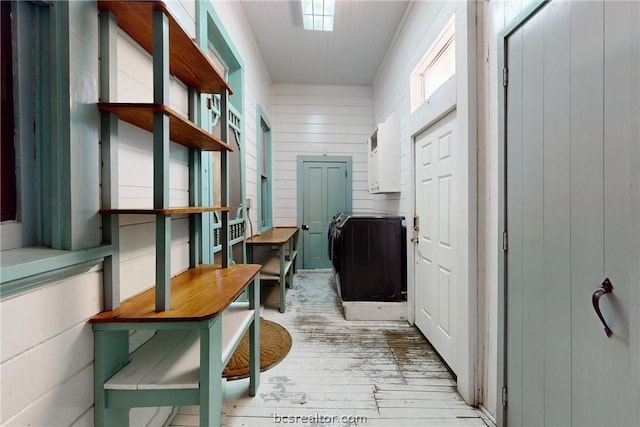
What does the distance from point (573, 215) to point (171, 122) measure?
1.73 m

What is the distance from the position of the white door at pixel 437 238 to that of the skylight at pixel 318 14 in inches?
70.8

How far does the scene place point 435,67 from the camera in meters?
2.48

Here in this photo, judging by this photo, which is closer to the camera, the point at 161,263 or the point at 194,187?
the point at 161,263

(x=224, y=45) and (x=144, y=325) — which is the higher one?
(x=224, y=45)

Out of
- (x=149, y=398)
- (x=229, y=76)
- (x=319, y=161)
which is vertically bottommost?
(x=149, y=398)

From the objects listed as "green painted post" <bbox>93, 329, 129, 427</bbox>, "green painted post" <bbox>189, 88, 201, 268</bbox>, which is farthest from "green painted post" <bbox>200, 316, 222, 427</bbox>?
"green painted post" <bbox>189, 88, 201, 268</bbox>

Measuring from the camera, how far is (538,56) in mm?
1160

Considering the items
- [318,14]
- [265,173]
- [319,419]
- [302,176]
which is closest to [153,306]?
[319,419]

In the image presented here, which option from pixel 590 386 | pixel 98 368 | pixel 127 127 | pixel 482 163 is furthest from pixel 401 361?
pixel 127 127

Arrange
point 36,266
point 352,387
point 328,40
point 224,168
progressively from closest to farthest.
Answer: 1. point 36,266
2. point 224,168
3. point 352,387
4. point 328,40

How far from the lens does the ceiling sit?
2.92 m

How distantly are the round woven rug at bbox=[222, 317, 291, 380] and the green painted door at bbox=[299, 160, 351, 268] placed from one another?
2.28m

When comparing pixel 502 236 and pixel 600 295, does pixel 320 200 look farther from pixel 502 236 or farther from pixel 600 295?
pixel 600 295

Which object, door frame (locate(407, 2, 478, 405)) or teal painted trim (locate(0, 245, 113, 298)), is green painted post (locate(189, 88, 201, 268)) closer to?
teal painted trim (locate(0, 245, 113, 298))
